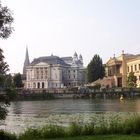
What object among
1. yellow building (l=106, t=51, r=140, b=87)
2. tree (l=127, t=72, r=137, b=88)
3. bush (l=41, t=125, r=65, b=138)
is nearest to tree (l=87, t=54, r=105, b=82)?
yellow building (l=106, t=51, r=140, b=87)

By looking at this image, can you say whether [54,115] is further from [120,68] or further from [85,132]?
[120,68]

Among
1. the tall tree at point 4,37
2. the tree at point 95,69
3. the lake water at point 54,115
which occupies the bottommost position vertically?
A: the lake water at point 54,115

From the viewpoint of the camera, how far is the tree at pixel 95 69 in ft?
457

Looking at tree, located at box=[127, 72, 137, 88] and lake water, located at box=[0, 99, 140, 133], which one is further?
tree, located at box=[127, 72, 137, 88]

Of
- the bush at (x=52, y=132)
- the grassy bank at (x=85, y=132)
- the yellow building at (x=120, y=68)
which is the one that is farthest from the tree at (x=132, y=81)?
the bush at (x=52, y=132)

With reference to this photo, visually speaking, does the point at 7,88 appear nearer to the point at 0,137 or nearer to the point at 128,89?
the point at 0,137

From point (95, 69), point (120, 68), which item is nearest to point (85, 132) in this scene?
point (95, 69)

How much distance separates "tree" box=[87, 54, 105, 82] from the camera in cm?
13938

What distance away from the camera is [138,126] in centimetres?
2083

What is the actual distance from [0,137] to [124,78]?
12250 cm

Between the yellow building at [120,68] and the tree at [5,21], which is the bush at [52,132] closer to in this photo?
the tree at [5,21]

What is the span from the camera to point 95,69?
14075 cm

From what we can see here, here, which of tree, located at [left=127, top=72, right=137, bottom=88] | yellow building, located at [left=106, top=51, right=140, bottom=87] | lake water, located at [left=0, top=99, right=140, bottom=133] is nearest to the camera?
lake water, located at [left=0, top=99, right=140, bottom=133]

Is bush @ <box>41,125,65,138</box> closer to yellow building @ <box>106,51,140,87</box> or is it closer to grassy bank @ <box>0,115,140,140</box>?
grassy bank @ <box>0,115,140,140</box>
